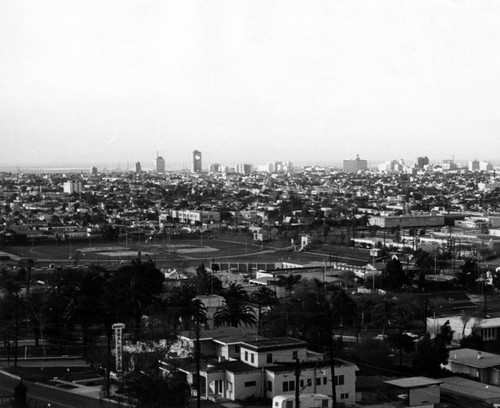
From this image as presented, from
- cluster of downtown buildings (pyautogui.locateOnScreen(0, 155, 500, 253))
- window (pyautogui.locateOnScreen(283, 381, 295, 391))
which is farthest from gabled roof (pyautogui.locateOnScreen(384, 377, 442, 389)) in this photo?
cluster of downtown buildings (pyautogui.locateOnScreen(0, 155, 500, 253))

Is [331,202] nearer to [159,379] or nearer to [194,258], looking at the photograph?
[194,258]

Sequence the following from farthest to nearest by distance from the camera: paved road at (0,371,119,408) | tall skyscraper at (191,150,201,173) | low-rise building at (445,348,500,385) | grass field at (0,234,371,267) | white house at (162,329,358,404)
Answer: tall skyscraper at (191,150,201,173)
grass field at (0,234,371,267)
low-rise building at (445,348,500,385)
white house at (162,329,358,404)
paved road at (0,371,119,408)

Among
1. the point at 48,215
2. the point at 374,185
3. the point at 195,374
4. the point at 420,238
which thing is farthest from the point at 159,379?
the point at 374,185

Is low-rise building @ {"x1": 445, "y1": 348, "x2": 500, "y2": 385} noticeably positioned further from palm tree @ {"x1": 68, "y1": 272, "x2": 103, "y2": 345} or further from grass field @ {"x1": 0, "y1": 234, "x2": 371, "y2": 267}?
grass field @ {"x1": 0, "y1": 234, "x2": 371, "y2": 267}

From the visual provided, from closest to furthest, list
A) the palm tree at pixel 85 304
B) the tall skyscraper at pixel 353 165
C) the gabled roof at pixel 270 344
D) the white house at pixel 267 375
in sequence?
the white house at pixel 267 375, the gabled roof at pixel 270 344, the palm tree at pixel 85 304, the tall skyscraper at pixel 353 165

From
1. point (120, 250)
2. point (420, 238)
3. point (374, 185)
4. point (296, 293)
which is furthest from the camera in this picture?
point (374, 185)

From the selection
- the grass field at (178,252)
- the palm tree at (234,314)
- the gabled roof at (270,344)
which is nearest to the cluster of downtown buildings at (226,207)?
the grass field at (178,252)

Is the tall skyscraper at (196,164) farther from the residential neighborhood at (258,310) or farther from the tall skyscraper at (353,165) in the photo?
the residential neighborhood at (258,310)

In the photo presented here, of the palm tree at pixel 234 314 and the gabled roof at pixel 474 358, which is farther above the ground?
the palm tree at pixel 234 314
